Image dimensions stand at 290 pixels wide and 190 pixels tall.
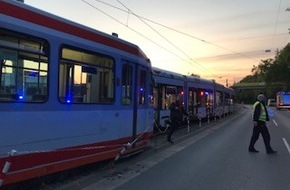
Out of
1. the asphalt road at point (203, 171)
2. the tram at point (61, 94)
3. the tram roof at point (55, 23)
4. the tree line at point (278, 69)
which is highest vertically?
the tree line at point (278, 69)

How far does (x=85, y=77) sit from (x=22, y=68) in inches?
91.9

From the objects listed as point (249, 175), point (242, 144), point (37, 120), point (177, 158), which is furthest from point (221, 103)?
point (37, 120)

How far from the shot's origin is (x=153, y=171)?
1152 cm

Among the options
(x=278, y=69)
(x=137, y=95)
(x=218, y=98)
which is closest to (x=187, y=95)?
(x=218, y=98)

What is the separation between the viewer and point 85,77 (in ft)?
33.5

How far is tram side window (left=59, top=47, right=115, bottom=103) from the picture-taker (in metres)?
9.40

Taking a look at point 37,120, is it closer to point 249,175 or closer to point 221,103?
point 249,175

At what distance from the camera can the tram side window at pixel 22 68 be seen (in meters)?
7.66

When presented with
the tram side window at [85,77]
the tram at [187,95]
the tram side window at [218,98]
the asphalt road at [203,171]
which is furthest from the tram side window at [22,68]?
the tram side window at [218,98]

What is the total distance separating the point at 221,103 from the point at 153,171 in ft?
106

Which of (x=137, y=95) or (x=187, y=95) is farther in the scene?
(x=187, y=95)

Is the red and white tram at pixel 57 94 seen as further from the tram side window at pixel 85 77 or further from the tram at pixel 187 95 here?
the tram at pixel 187 95

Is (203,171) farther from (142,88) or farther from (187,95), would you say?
(187,95)

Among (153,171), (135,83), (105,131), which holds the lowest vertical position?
(153,171)
